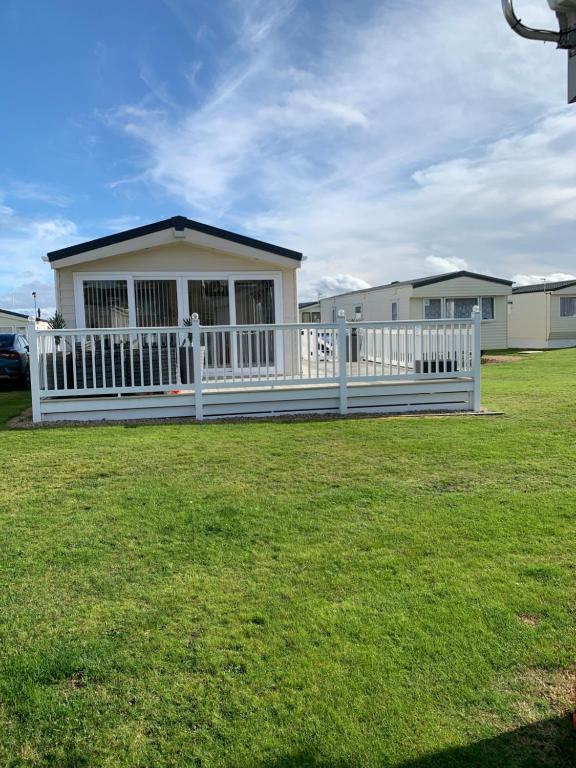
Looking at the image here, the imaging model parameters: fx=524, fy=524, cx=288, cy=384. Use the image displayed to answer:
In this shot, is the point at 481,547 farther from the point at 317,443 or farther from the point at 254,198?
the point at 254,198

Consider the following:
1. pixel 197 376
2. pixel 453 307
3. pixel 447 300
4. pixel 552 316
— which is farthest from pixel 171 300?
pixel 552 316

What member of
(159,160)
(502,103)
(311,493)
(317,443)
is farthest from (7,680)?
(159,160)

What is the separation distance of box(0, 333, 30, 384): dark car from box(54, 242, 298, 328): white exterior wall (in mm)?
2289

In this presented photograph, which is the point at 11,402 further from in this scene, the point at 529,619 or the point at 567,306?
the point at 567,306

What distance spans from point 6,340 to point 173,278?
14.5 ft

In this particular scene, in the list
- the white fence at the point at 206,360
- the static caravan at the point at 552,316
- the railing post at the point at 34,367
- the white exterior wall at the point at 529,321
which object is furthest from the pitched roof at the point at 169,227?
the white exterior wall at the point at 529,321

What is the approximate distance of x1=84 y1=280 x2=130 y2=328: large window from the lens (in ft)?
32.4

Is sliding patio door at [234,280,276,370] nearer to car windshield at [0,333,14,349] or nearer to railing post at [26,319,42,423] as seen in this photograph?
railing post at [26,319,42,423]

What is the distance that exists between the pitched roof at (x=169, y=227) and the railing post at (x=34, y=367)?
2.74 metres

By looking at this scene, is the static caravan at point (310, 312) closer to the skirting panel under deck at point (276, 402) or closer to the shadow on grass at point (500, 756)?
the skirting panel under deck at point (276, 402)

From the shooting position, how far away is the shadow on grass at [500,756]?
1.68m

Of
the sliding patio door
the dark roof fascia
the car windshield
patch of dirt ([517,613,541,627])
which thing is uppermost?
the dark roof fascia

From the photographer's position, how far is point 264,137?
513 inches

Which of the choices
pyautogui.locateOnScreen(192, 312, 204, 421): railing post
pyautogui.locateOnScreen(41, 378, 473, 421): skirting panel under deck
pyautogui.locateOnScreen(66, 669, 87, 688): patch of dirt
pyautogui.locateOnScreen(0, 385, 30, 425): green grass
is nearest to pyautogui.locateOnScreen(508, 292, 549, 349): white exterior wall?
pyautogui.locateOnScreen(41, 378, 473, 421): skirting panel under deck
